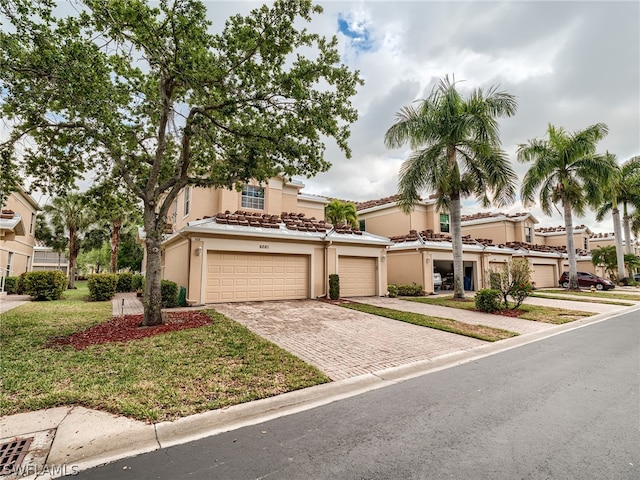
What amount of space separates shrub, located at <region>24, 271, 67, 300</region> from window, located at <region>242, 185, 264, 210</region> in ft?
33.1

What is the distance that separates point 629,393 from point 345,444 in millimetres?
4609

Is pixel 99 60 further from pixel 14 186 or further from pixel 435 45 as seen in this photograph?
pixel 435 45

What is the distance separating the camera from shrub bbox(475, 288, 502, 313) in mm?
12516

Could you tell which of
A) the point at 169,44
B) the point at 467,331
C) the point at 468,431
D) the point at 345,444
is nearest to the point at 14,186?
the point at 169,44

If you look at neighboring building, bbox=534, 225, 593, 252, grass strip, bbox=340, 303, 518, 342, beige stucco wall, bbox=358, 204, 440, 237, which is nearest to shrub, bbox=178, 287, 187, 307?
grass strip, bbox=340, 303, 518, 342

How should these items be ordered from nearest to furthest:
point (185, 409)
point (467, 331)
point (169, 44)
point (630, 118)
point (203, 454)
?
point (203, 454)
point (185, 409)
point (169, 44)
point (467, 331)
point (630, 118)

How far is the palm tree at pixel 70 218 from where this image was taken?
73.0 ft

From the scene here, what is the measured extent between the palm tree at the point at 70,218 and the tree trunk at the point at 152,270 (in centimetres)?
1711

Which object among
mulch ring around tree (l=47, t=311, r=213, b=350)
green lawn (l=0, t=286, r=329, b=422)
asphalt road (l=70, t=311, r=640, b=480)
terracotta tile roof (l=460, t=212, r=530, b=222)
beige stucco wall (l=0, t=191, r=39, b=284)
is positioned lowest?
asphalt road (l=70, t=311, r=640, b=480)

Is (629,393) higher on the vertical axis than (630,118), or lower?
lower

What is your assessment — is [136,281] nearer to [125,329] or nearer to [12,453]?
[125,329]

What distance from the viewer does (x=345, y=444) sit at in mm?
3168

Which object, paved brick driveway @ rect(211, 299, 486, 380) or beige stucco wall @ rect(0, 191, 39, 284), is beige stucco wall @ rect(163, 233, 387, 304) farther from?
beige stucco wall @ rect(0, 191, 39, 284)

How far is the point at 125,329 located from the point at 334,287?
9.29m
